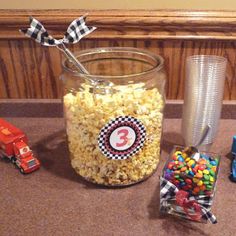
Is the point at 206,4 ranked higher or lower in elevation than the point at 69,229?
Result: higher

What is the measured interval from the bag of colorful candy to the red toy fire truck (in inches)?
12.9

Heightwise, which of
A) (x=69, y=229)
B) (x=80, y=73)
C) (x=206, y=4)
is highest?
(x=206, y=4)

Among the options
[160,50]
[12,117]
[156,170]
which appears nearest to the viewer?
[156,170]

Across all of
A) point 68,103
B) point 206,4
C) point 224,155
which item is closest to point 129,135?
point 68,103

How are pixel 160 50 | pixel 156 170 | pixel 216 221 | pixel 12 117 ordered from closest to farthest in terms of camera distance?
pixel 216 221 < pixel 156 170 < pixel 160 50 < pixel 12 117

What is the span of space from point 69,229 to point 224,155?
44cm

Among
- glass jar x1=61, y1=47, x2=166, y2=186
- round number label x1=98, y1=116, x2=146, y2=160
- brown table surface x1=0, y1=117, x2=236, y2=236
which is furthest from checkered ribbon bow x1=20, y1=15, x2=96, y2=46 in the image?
brown table surface x1=0, y1=117, x2=236, y2=236

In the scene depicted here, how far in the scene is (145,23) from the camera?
85 cm

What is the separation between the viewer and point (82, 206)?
2.12 ft

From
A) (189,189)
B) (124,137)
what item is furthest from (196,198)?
(124,137)

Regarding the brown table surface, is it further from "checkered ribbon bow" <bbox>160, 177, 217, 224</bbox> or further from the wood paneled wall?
the wood paneled wall

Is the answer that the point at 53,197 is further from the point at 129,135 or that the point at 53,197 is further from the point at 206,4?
the point at 206,4

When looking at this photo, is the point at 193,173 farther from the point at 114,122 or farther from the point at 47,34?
the point at 47,34

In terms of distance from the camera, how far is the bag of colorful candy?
576 mm
